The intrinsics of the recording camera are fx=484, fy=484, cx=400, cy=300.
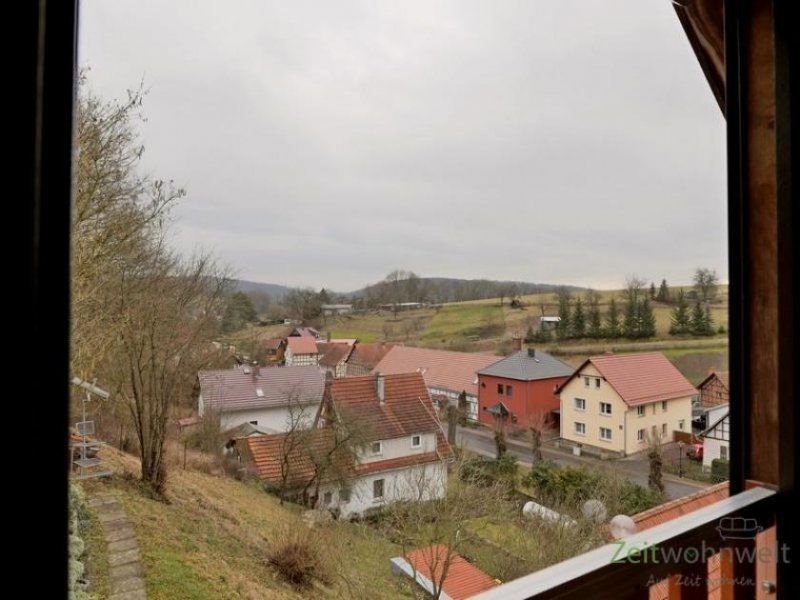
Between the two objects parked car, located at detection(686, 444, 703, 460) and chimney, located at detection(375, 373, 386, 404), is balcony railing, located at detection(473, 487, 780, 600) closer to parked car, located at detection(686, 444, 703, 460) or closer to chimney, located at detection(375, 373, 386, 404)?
parked car, located at detection(686, 444, 703, 460)

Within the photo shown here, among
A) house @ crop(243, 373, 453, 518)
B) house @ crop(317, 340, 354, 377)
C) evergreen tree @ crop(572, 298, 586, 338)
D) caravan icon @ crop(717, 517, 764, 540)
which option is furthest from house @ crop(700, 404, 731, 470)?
house @ crop(317, 340, 354, 377)

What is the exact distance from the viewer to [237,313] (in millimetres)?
1070

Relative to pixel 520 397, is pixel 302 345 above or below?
above

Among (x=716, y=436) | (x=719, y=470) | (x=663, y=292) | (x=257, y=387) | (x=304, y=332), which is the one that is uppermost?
(x=663, y=292)

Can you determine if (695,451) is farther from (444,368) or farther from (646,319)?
(444,368)

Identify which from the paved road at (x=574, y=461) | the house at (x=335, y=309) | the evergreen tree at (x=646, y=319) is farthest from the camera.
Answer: the evergreen tree at (x=646, y=319)

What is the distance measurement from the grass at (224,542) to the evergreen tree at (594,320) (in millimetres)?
841

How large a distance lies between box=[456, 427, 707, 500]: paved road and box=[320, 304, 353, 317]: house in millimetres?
445

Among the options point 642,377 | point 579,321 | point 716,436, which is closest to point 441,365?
point 579,321

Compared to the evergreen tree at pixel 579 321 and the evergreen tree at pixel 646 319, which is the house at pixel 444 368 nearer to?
the evergreen tree at pixel 579 321

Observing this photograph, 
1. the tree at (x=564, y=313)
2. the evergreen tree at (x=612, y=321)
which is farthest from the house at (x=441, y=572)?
the evergreen tree at (x=612, y=321)

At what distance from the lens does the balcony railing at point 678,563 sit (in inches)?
35.1

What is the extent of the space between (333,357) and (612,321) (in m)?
0.89

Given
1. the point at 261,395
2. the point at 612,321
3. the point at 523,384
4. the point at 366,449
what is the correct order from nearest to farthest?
the point at 261,395 → the point at 366,449 → the point at 523,384 → the point at 612,321
